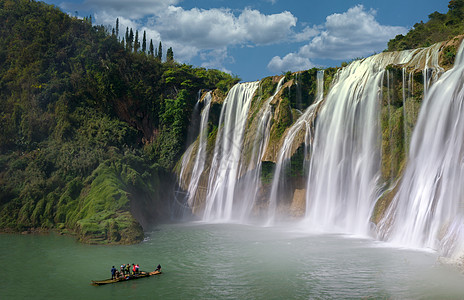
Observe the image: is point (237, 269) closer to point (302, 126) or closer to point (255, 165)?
point (302, 126)

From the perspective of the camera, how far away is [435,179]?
22016 millimetres

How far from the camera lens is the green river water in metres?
16.0

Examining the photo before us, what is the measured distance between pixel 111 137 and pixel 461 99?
2804 cm

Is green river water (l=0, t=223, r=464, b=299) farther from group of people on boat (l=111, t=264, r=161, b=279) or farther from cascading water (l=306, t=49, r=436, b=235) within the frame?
cascading water (l=306, t=49, r=436, b=235)

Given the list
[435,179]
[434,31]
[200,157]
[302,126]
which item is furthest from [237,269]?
[434,31]

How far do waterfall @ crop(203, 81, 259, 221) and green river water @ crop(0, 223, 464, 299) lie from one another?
888 centimetres

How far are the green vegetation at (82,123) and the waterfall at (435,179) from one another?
48.9 ft

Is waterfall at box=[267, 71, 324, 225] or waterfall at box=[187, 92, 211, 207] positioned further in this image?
waterfall at box=[187, 92, 211, 207]

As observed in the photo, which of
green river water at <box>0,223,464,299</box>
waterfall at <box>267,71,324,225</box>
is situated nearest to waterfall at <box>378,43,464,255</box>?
green river water at <box>0,223,464,299</box>

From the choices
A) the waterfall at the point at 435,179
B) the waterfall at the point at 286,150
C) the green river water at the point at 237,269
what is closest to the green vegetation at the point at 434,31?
the waterfall at the point at 286,150

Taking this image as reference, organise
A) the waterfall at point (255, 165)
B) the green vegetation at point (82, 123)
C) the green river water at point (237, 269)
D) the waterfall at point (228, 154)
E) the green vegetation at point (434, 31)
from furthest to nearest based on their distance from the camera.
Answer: the green vegetation at point (434, 31), the waterfall at point (228, 154), the waterfall at point (255, 165), the green vegetation at point (82, 123), the green river water at point (237, 269)

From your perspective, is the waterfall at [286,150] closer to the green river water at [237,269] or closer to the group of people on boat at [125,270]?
the green river water at [237,269]

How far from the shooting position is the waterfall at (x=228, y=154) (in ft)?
120

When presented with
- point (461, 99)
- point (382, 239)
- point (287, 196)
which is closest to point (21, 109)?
point (287, 196)
